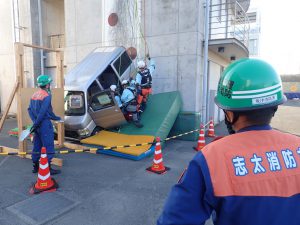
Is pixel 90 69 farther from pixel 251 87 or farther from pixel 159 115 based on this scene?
pixel 251 87

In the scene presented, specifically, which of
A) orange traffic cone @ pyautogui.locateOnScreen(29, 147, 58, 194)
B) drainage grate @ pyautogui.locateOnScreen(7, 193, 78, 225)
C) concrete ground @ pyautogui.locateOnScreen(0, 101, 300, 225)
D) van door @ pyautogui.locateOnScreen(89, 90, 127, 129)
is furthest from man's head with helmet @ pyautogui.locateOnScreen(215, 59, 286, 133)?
van door @ pyautogui.locateOnScreen(89, 90, 127, 129)

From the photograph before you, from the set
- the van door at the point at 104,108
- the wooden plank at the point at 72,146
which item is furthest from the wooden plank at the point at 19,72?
the van door at the point at 104,108

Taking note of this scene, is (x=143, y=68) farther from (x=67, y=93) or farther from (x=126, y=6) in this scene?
(x=126, y=6)

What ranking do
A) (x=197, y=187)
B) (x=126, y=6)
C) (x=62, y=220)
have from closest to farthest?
(x=197, y=187) → (x=62, y=220) → (x=126, y=6)

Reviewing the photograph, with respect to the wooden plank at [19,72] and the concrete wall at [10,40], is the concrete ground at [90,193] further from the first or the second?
the concrete wall at [10,40]

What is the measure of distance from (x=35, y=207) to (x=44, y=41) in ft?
37.5

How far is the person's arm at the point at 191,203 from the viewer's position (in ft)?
3.53

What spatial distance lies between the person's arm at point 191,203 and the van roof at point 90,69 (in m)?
6.25

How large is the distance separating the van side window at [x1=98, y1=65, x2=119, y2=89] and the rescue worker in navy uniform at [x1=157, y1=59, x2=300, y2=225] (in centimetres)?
704

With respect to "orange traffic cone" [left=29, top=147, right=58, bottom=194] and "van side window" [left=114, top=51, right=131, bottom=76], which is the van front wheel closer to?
"van side window" [left=114, top=51, right=131, bottom=76]

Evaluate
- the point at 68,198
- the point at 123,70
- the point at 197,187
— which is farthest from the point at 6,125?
the point at 197,187

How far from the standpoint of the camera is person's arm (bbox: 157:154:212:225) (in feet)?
3.53

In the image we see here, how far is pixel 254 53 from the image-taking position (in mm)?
25766

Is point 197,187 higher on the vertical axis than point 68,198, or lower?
higher
